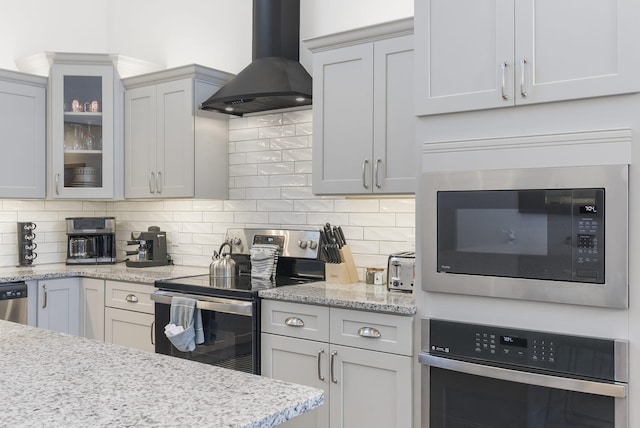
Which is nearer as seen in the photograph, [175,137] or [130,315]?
[130,315]

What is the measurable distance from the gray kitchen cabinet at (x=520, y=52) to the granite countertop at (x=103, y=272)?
2.05 meters

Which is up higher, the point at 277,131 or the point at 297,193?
the point at 277,131

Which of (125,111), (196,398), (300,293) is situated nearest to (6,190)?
(125,111)

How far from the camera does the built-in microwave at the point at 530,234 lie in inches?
79.9

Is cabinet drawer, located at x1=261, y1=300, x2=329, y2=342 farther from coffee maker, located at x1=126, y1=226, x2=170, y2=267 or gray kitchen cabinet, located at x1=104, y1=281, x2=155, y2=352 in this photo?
coffee maker, located at x1=126, y1=226, x2=170, y2=267

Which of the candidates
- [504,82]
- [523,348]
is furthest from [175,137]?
[523,348]

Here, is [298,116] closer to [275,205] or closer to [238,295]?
[275,205]

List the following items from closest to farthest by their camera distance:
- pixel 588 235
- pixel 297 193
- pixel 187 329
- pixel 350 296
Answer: pixel 588 235 < pixel 350 296 < pixel 187 329 < pixel 297 193

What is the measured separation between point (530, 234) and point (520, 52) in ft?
2.26

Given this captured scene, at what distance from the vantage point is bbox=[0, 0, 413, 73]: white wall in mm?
3762

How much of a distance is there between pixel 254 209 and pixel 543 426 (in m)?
2.37

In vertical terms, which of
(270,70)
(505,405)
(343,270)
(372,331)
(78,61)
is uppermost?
(78,61)

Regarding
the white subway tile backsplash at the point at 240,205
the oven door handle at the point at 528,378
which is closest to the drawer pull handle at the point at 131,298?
the white subway tile backsplash at the point at 240,205

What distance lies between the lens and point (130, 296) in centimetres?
370
